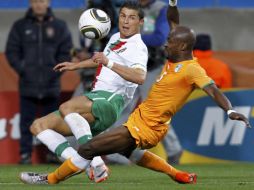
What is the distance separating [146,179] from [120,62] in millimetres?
1321

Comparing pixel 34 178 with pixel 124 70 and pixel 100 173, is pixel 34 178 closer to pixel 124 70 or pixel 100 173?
pixel 100 173

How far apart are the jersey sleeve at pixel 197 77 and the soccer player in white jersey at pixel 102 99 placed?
1.96 feet

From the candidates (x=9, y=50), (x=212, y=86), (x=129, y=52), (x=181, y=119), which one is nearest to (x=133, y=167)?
(x=181, y=119)

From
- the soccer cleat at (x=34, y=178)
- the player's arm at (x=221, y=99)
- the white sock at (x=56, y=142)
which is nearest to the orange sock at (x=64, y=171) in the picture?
the soccer cleat at (x=34, y=178)

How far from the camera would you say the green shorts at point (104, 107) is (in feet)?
35.6

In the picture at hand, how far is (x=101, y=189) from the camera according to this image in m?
9.47

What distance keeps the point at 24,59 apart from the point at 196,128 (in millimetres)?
2609

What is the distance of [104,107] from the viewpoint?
10844 millimetres

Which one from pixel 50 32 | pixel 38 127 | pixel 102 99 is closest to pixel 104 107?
pixel 102 99

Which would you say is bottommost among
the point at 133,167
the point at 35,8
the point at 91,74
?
the point at 133,167

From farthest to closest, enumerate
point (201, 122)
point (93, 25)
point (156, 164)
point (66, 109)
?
1. point (201, 122)
2. point (93, 25)
3. point (66, 109)
4. point (156, 164)

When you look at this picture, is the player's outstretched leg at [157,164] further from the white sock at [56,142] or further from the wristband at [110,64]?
the wristband at [110,64]

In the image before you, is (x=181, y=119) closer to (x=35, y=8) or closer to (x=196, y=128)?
(x=196, y=128)

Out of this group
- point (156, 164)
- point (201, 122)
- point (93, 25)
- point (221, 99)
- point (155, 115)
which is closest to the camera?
point (221, 99)
